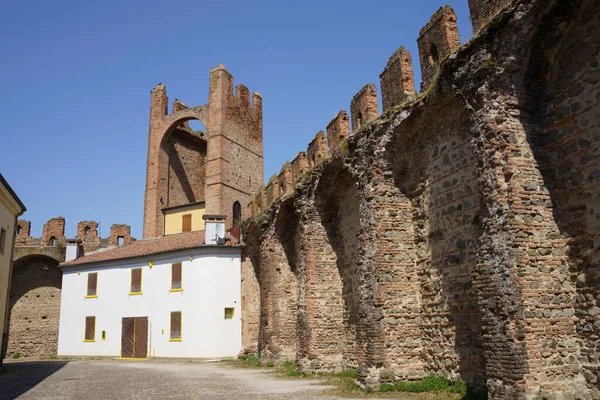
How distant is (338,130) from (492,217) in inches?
265

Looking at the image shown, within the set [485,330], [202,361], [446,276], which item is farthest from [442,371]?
[202,361]

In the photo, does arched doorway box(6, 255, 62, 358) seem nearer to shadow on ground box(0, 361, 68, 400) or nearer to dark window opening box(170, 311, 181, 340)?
dark window opening box(170, 311, 181, 340)

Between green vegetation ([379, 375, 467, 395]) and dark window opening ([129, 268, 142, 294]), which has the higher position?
dark window opening ([129, 268, 142, 294])

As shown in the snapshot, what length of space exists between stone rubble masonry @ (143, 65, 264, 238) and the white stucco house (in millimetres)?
6203

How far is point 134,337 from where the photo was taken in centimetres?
2311

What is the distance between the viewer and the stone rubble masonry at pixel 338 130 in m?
13.6

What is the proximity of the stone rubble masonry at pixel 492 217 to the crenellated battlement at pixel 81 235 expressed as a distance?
67.7 ft

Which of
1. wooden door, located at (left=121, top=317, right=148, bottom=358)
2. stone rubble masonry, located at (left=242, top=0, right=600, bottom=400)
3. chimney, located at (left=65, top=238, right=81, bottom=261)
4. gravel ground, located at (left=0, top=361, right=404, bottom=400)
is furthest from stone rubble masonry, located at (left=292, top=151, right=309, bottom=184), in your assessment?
chimney, located at (left=65, top=238, right=81, bottom=261)

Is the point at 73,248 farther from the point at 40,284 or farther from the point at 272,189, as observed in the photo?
the point at 272,189

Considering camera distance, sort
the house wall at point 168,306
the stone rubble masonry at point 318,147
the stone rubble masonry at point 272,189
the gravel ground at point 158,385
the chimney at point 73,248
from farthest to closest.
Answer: the chimney at point 73,248, the house wall at point 168,306, the stone rubble masonry at point 272,189, the stone rubble masonry at point 318,147, the gravel ground at point 158,385

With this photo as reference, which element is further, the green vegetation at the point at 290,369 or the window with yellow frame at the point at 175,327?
the window with yellow frame at the point at 175,327

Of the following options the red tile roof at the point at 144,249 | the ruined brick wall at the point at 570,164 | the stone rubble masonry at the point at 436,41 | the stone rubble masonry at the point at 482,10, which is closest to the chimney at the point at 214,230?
the red tile roof at the point at 144,249

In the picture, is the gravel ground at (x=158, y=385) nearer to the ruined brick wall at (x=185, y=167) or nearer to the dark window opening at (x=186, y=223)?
the dark window opening at (x=186, y=223)

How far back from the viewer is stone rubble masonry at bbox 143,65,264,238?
A: 1243 inches
